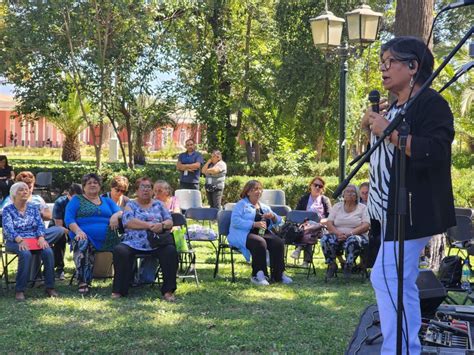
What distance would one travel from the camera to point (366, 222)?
27.8 ft

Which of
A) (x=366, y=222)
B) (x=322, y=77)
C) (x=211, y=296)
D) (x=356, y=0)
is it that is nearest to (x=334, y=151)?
(x=322, y=77)

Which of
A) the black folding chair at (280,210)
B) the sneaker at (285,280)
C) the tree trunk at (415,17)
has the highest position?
the tree trunk at (415,17)

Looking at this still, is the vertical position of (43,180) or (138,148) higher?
(138,148)

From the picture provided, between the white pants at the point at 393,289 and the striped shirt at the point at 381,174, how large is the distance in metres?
0.20

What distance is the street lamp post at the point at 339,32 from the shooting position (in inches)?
396

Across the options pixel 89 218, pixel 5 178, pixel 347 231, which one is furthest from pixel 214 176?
pixel 89 218

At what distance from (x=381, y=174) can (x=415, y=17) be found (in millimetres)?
5221

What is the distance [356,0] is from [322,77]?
7.70 feet

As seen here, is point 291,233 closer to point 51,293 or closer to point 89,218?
point 89,218

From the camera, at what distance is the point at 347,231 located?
27.9 feet

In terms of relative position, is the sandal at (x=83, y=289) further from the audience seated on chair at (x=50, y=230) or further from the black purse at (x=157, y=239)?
the black purse at (x=157, y=239)

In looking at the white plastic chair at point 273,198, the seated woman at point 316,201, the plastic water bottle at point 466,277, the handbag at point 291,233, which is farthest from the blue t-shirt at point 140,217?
the white plastic chair at point 273,198

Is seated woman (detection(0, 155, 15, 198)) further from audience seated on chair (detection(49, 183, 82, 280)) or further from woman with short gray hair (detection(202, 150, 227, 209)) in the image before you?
audience seated on chair (detection(49, 183, 82, 280))

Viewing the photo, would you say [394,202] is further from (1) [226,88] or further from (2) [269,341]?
(1) [226,88]
